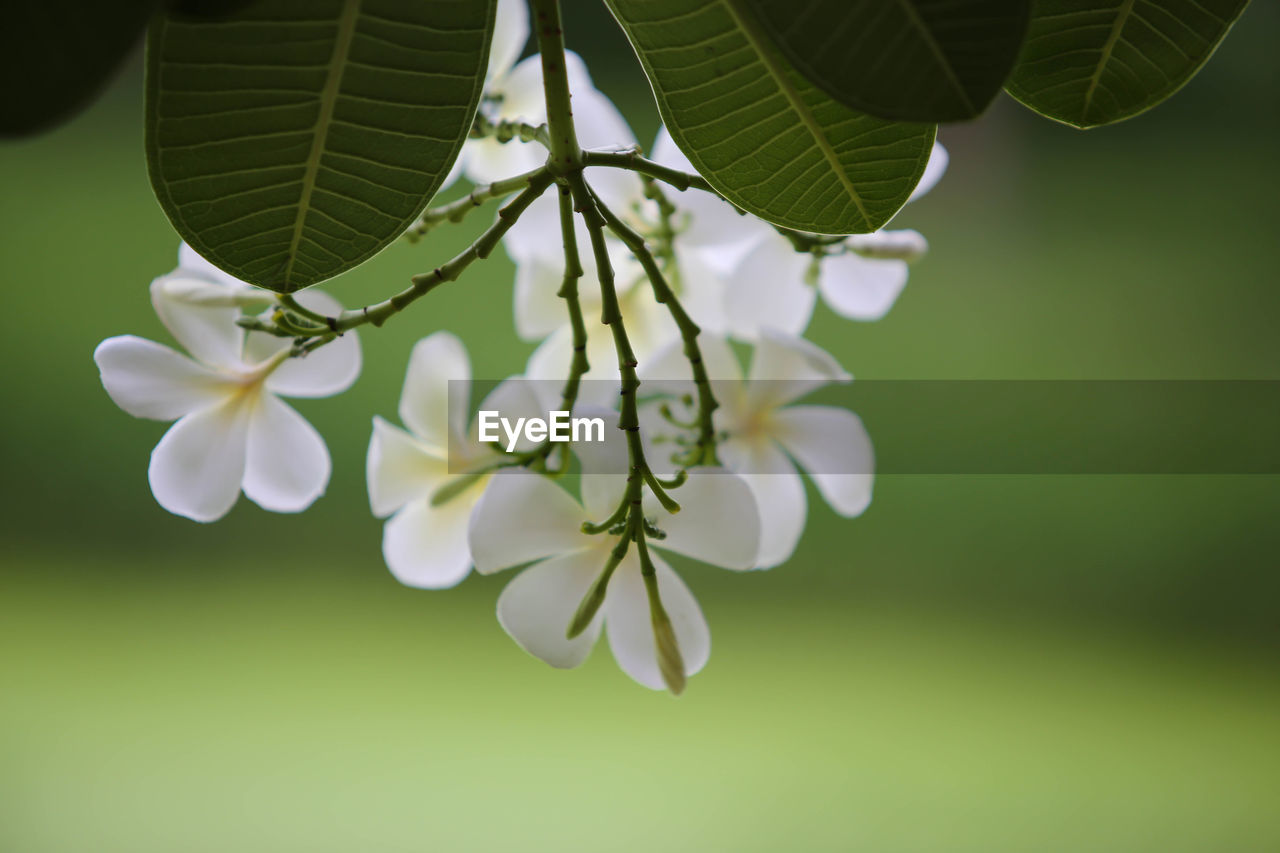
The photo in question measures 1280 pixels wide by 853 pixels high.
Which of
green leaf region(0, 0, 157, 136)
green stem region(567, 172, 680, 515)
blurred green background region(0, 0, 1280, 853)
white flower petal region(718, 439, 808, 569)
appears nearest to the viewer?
green leaf region(0, 0, 157, 136)

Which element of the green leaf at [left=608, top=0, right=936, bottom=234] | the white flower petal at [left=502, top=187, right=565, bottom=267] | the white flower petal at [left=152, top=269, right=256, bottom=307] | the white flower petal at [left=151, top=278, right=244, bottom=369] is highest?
the white flower petal at [left=502, top=187, right=565, bottom=267]

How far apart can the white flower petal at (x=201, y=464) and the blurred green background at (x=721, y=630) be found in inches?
28.7

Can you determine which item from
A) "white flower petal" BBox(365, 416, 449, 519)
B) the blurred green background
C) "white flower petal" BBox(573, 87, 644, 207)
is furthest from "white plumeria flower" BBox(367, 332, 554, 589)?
the blurred green background

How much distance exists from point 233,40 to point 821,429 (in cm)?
27

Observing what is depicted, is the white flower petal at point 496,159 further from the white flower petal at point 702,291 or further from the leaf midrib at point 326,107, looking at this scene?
the leaf midrib at point 326,107

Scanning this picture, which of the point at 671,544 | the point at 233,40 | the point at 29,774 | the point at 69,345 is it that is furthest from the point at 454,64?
the point at 69,345

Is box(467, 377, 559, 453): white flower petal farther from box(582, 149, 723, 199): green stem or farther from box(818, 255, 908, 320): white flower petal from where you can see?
box(818, 255, 908, 320): white flower petal

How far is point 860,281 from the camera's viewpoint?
17.7 inches

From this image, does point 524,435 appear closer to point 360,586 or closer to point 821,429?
point 821,429

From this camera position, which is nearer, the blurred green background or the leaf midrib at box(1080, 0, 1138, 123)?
the leaf midrib at box(1080, 0, 1138, 123)

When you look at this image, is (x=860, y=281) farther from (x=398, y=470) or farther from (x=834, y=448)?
(x=398, y=470)

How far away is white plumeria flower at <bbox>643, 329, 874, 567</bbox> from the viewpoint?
366 mm

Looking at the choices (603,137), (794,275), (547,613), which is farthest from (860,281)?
(547,613)

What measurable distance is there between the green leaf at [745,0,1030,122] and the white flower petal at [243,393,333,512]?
22 cm
